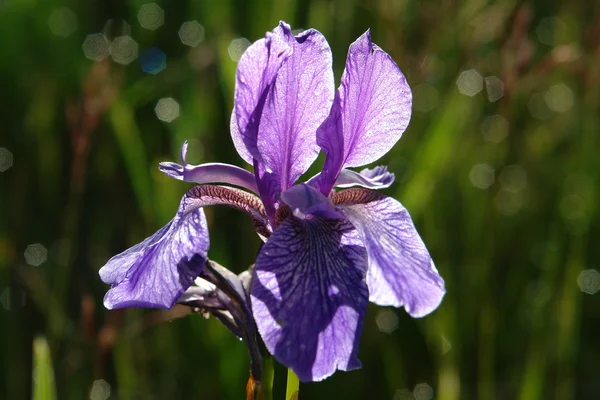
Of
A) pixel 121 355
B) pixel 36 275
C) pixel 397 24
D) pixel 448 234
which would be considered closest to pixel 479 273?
pixel 448 234

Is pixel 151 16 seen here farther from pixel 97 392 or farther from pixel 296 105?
pixel 296 105

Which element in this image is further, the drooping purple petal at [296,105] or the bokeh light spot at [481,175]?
the bokeh light spot at [481,175]

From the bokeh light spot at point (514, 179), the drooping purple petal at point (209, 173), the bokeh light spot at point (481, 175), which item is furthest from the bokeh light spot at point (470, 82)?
the drooping purple petal at point (209, 173)

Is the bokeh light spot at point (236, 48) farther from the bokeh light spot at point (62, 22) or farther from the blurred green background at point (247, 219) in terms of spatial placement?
the bokeh light spot at point (62, 22)

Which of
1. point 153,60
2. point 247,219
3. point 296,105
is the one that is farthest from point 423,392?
point 153,60

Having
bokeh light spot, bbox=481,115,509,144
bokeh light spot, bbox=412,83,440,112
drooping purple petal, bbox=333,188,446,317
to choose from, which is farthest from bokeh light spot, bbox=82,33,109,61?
drooping purple petal, bbox=333,188,446,317

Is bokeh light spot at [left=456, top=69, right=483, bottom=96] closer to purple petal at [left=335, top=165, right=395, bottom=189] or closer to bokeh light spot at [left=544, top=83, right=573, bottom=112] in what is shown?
bokeh light spot at [left=544, top=83, right=573, bottom=112]
